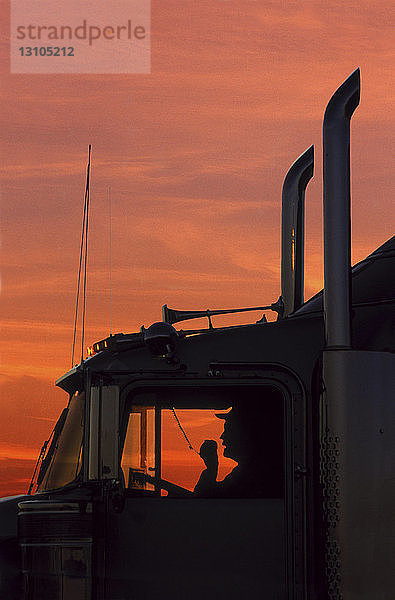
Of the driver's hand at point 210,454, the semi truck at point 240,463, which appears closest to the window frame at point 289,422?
the semi truck at point 240,463

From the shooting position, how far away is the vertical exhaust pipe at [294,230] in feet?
31.7

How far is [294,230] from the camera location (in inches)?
380

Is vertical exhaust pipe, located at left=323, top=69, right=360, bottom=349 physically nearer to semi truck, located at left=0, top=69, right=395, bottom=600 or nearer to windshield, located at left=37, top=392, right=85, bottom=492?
semi truck, located at left=0, top=69, right=395, bottom=600

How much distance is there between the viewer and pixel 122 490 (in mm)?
7457

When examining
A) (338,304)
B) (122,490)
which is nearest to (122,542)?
(122,490)

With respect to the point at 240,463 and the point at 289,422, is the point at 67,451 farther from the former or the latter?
the point at 289,422

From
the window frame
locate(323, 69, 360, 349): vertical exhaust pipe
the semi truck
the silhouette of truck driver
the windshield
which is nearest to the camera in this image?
the semi truck

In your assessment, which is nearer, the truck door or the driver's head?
the truck door

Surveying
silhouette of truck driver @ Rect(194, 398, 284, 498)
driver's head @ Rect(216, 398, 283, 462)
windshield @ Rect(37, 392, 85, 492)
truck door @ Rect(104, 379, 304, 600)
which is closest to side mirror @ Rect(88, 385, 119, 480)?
truck door @ Rect(104, 379, 304, 600)

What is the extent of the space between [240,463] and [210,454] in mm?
236

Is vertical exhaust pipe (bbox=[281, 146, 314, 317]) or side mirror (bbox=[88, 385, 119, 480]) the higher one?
vertical exhaust pipe (bbox=[281, 146, 314, 317])

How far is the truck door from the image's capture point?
7402 mm

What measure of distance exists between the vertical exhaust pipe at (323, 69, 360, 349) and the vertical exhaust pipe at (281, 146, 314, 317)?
2.20 meters

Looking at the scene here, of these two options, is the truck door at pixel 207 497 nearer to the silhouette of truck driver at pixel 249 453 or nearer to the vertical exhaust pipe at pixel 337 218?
the silhouette of truck driver at pixel 249 453
